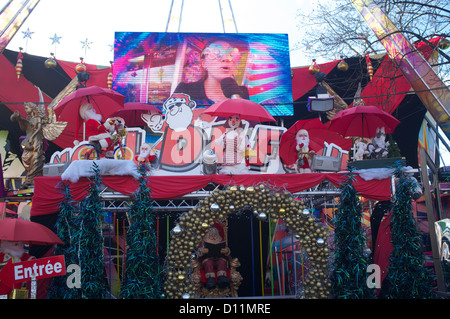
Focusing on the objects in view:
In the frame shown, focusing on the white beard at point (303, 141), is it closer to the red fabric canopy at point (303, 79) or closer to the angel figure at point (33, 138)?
the red fabric canopy at point (303, 79)

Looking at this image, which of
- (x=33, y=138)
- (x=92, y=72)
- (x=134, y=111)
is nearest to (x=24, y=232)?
(x=134, y=111)

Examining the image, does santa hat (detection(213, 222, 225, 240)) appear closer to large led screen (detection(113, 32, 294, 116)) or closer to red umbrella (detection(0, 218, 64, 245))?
red umbrella (detection(0, 218, 64, 245))

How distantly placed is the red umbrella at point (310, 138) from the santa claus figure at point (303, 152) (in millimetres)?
145

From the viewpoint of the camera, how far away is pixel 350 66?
1268cm

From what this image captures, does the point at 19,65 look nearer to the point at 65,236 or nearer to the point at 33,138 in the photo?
the point at 33,138

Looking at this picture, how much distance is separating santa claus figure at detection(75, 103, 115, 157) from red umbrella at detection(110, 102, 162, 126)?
1.80 metres

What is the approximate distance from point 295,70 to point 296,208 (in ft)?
22.5

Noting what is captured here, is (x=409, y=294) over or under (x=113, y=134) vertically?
under

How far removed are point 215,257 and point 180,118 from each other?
118 inches

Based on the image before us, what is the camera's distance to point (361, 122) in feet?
29.4

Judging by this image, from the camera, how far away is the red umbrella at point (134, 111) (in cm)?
1009
